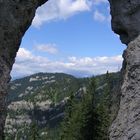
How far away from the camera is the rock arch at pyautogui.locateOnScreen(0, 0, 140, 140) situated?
3112 centimetres

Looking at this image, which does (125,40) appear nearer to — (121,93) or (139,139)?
(121,93)

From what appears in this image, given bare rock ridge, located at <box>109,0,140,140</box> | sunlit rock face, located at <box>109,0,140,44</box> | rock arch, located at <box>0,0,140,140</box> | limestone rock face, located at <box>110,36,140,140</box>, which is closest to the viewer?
limestone rock face, located at <box>110,36,140,140</box>

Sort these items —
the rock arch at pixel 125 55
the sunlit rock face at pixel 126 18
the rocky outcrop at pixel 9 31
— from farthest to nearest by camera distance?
the sunlit rock face at pixel 126 18 → the rocky outcrop at pixel 9 31 → the rock arch at pixel 125 55

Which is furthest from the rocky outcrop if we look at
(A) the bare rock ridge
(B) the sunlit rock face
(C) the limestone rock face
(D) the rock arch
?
(C) the limestone rock face

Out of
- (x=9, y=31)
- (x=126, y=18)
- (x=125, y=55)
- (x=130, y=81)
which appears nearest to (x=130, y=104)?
Answer: (x=130, y=81)

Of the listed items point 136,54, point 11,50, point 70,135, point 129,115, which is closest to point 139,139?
point 129,115

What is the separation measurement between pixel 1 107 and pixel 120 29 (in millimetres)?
15454

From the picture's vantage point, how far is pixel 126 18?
37719 millimetres

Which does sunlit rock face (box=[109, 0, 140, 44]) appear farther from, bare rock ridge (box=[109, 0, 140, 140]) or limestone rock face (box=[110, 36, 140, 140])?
limestone rock face (box=[110, 36, 140, 140])

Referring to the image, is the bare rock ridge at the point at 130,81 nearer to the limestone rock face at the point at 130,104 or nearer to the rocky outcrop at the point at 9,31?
the limestone rock face at the point at 130,104

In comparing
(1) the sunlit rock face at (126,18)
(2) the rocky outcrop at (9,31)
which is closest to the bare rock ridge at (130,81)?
(1) the sunlit rock face at (126,18)

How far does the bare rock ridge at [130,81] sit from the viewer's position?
101 ft

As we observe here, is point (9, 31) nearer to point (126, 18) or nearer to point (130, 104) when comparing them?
point (126, 18)

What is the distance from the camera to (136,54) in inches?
1314
